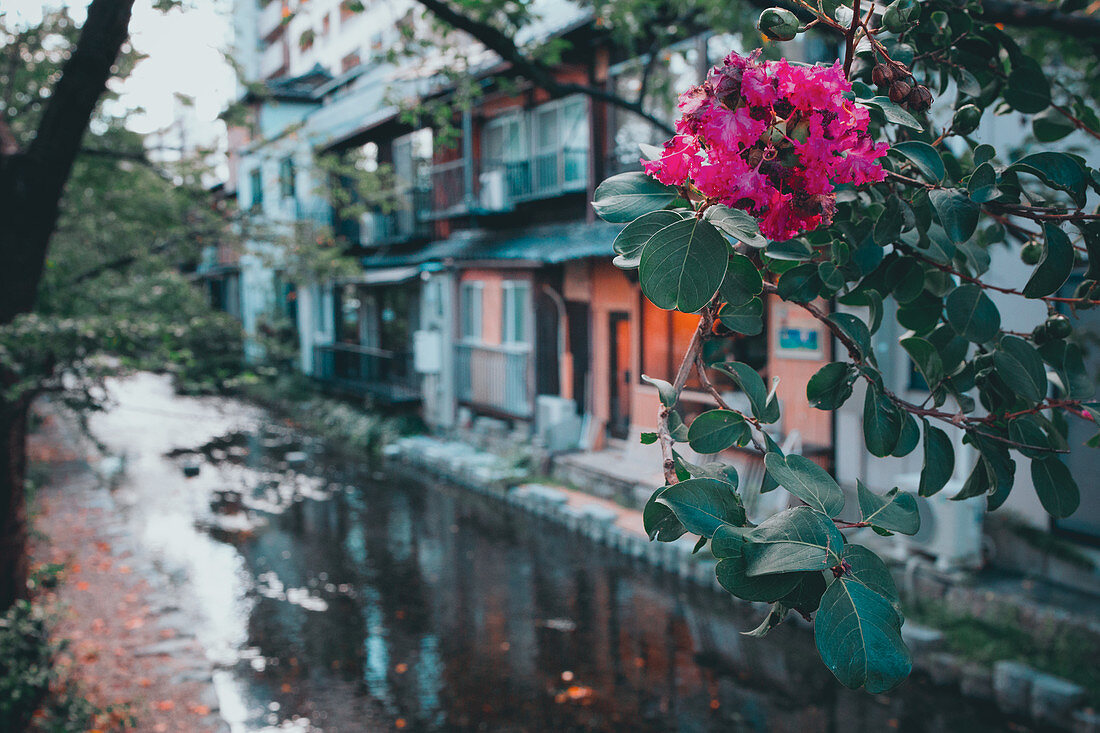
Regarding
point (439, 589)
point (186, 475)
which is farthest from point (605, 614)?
point (186, 475)

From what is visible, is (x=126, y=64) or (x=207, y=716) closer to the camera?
(x=207, y=716)

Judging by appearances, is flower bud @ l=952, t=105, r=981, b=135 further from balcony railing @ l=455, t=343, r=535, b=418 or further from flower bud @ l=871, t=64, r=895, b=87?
balcony railing @ l=455, t=343, r=535, b=418

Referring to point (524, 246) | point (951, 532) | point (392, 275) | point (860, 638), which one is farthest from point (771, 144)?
point (392, 275)

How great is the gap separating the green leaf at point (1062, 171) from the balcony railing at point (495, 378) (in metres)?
13.4

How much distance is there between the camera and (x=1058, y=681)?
5.81 meters

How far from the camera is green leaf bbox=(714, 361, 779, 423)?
58.2 inches

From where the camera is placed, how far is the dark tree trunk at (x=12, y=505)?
528 centimetres

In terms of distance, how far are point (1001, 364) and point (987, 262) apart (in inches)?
13.7

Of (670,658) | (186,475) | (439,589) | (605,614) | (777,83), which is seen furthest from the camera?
(186,475)

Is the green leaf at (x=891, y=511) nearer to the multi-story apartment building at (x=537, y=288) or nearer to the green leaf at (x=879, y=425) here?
the green leaf at (x=879, y=425)

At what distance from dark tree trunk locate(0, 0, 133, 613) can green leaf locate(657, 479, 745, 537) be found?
15.2ft

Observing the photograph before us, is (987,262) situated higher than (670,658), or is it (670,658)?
(987,262)

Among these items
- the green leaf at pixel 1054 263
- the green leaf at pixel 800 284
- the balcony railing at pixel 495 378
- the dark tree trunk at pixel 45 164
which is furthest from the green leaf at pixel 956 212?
the balcony railing at pixel 495 378

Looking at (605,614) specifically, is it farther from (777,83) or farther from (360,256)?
(360,256)
